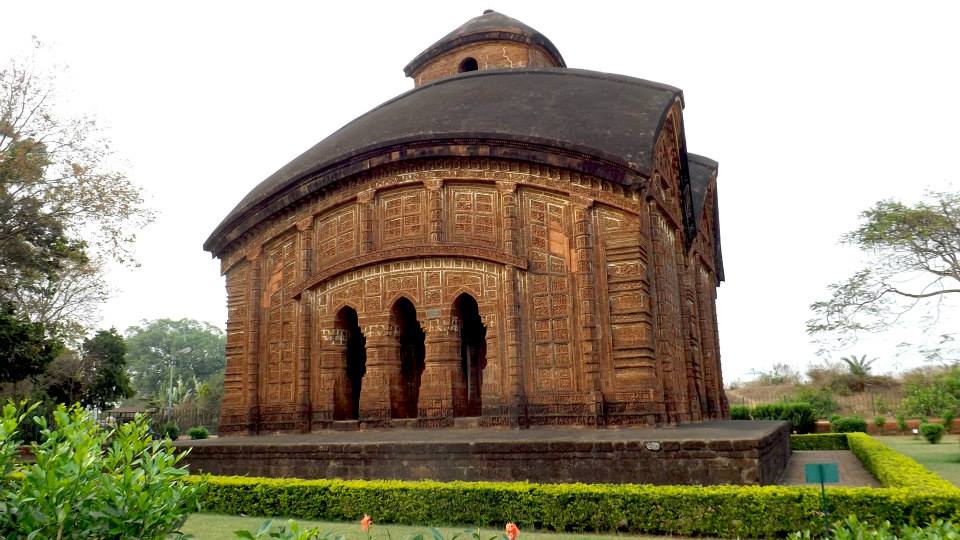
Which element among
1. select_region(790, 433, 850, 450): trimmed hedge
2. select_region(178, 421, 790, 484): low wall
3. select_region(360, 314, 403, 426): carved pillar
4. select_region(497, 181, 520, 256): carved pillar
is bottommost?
select_region(790, 433, 850, 450): trimmed hedge

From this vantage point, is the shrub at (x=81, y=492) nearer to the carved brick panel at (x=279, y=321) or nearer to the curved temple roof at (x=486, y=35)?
the carved brick panel at (x=279, y=321)

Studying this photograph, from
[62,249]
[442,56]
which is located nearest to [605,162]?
[442,56]

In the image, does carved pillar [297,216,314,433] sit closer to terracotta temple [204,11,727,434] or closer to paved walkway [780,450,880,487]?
terracotta temple [204,11,727,434]

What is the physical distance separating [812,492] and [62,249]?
16536 mm

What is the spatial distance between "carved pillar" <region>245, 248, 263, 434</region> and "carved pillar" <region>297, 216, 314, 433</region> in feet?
4.06

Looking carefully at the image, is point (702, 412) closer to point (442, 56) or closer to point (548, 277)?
point (548, 277)

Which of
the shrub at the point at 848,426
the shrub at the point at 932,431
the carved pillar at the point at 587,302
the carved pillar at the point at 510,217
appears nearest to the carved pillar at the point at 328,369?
the carved pillar at the point at 510,217

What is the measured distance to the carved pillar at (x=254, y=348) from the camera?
1315cm

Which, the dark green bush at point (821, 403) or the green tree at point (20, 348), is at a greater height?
the green tree at point (20, 348)

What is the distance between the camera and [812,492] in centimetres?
→ 611

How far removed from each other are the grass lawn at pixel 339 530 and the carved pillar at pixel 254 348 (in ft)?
15.7

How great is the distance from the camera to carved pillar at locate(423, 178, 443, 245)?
459 inches

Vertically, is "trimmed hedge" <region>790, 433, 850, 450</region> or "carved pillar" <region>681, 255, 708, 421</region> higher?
"carved pillar" <region>681, 255, 708, 421</region>

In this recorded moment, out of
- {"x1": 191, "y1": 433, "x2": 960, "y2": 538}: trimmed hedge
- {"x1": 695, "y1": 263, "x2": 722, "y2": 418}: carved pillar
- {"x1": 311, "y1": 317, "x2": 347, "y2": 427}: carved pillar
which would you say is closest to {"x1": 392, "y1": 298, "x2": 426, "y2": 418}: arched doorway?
{"x1": 311, "y1": 317, "x2": 347, "y2": 427}: carved pillar
